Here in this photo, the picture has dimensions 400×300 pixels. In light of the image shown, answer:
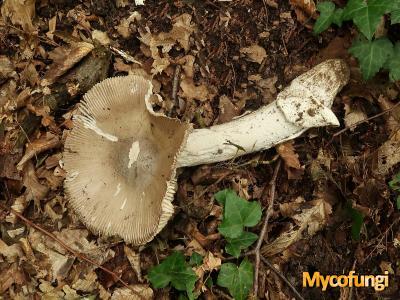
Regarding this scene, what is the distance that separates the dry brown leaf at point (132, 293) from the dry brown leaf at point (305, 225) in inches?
38.4

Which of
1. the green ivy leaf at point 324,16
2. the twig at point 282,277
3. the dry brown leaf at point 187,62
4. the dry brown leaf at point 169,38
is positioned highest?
the green ivy leaf at point 324,16

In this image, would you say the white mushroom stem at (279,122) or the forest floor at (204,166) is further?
the forest floor at (204,166)

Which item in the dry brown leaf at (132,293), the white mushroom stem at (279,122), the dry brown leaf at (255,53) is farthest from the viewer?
the dry brown leaf at (255,53)

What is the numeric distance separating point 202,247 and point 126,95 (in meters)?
1.37

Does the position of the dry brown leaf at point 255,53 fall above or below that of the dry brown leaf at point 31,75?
above

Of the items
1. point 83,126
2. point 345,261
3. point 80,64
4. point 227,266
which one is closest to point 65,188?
point 83,126

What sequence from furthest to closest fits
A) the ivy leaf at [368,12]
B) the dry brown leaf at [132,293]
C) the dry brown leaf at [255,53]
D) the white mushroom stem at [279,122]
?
the dry brown leaf at [255,53], the dry brown leaf at [132,293], the white mushroom stem at [279,122], the ivy leaf at [368,12]

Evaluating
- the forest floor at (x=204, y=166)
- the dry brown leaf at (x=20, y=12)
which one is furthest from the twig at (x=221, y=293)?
the dry brown leaf at (x=20, y=12)

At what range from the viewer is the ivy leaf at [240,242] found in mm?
3398

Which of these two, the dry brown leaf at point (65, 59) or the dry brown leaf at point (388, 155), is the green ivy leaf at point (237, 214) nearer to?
the dry brown leaf at point (388, 155)

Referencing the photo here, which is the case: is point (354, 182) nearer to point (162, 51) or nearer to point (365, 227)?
point (365, 227)

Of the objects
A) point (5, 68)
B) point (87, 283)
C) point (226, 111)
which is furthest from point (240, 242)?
point (5, 68)

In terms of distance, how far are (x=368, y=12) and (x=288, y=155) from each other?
1.24m

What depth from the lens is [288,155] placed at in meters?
3.70
